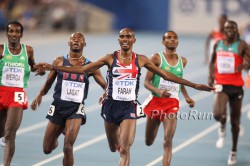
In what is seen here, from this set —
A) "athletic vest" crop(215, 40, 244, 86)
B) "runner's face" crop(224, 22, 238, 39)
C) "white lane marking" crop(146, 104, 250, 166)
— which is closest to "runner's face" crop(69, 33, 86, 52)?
"white lane marking" crop(146, 104, 250, 166)

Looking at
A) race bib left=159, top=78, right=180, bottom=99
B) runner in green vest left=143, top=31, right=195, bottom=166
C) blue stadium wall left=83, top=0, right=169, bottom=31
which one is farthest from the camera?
blue stadium wall left=83, top=0, right=169, bottom=31

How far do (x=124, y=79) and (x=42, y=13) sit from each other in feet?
94.9

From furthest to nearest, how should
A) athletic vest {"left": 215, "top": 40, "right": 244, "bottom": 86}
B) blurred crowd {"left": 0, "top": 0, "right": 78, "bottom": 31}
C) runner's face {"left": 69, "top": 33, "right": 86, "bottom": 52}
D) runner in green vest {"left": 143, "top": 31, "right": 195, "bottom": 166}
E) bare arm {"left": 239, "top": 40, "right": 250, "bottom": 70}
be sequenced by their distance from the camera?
blurred crowd {"left": 0, "top": 0, "right": 78, "bottom": 31} < athletic vest {"left": 215, "top": 40, "right": 244, "bottom": 86} < bare arm {"left": 239, "top": 40, "right": 250, "bottom": 70} < runner in green vest {"left": 143, "top": 31, "right": 195, "bottom": 166} < runner's face {"left": 69, "top": 33, "right": 86, "bottom": 52}

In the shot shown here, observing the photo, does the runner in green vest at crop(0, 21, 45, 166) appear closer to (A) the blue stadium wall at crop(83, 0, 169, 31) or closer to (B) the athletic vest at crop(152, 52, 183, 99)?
(B) the athletic vest at crop(152, 52, 183, 99)

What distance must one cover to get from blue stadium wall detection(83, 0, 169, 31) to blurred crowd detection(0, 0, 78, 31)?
12.6 ft

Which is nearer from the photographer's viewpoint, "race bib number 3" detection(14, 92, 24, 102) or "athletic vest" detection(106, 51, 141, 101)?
"athletic vest" detection(106, 51, 141, 101)

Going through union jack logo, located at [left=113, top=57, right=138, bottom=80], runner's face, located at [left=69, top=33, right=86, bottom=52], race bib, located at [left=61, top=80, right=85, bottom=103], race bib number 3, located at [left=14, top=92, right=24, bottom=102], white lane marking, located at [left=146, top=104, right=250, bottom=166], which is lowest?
white lane marking, located at [left=146, top=104, right=250, bottom=166]

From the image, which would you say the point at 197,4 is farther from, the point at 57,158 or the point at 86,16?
the point at 57,158

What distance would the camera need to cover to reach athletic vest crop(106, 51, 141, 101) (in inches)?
384

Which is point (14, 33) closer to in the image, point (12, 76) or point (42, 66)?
point (12, 76)

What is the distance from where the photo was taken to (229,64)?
1244cm

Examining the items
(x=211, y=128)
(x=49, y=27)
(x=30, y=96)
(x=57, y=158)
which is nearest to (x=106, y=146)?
(x=57, y=158)

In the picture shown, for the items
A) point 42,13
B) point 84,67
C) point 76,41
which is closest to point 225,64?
point 76,41

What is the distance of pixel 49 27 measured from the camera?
38656 mm
